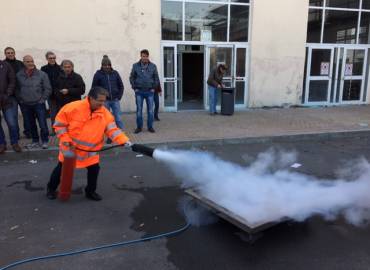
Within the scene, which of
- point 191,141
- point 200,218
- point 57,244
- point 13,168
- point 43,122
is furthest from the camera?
point 191,141

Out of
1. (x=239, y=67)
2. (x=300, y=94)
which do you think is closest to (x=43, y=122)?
(x=239, y=67)

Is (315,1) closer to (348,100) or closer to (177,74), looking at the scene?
(348,100)

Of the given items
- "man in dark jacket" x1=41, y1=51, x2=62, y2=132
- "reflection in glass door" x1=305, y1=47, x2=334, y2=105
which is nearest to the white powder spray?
"man in dark jacket" x1=41, y1=51, x2=62, y2=132

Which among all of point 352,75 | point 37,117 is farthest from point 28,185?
point 352,75

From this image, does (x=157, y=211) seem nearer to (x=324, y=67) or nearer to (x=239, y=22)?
(x=239, y=22)

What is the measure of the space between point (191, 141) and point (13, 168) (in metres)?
3.65

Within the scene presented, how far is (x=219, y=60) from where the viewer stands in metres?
12.5

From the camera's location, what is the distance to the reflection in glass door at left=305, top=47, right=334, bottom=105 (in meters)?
13.6

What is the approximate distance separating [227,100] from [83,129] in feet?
25.2

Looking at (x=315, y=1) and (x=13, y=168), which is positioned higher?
(x=315, y=1)

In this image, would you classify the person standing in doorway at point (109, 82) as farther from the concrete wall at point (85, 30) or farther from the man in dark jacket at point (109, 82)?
the concrete wall at point (85, 30)

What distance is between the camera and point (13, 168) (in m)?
6.38

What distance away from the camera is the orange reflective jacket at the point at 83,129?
14.1ft

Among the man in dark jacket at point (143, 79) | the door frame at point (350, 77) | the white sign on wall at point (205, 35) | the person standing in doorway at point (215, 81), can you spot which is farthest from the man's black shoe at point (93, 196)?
the door frame at point (350, 77)
